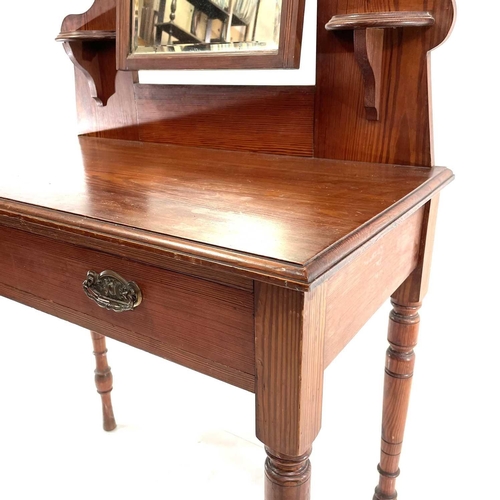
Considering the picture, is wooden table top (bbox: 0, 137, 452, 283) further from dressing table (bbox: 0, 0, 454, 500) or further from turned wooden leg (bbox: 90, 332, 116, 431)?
turned wooden leg (bbox: 90, 332, 116, 431)

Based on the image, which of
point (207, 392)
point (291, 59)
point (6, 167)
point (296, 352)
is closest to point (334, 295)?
point (296, 352)

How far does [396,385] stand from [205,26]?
0.82 m

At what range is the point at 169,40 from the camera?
44.2 inches

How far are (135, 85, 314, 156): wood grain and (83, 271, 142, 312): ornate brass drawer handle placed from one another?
51cm

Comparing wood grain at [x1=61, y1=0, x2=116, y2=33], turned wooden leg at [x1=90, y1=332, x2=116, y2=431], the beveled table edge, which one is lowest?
turned wooden leg at [x1=90, y1=332, x2=116, y2=431]

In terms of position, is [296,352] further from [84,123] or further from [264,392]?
[84,123]

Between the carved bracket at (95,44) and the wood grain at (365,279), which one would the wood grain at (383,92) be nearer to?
the wood grain at (365,279)

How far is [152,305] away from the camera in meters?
0.70

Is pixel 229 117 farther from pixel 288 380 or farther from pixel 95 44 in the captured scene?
pixel 288 380

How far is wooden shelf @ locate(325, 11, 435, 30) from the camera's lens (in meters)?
0.83

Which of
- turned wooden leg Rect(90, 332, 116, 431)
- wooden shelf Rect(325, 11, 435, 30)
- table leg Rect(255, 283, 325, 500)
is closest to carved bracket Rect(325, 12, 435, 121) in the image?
wooden shelf Rect(325, 11, 435, 30)

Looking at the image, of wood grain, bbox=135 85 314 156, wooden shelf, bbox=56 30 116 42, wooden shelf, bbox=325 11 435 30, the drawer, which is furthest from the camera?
wooden shelf, bbox=56 30 116 42

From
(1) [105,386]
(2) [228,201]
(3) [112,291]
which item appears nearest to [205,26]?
(2) [228,201]

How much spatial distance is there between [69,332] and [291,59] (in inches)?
52.6
